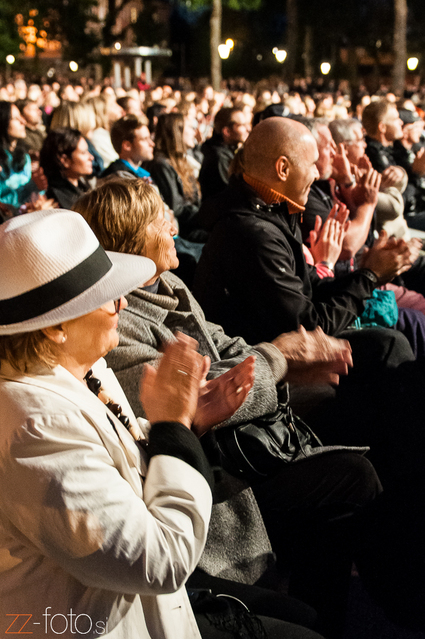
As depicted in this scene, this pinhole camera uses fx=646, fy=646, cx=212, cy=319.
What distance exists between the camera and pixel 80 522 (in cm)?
106

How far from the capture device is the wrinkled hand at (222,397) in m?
1.56

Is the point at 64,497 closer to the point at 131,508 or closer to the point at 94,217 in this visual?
the point at 131,508

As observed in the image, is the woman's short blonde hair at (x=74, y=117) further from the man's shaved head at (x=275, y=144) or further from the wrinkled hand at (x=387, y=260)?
the wrinkled hand at (x=387, y=260)

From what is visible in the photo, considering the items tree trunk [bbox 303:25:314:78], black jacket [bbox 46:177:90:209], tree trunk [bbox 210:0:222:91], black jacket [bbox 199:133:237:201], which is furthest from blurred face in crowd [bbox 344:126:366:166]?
tree trunk [bbox 303:25:314:78]

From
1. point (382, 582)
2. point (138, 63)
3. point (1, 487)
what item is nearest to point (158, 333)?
point (1, 487)

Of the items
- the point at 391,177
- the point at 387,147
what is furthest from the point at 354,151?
the point at 387,147

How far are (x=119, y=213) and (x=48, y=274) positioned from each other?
88 cm

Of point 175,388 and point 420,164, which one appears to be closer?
point 175,388

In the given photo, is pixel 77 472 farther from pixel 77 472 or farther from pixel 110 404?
pixel 110 404

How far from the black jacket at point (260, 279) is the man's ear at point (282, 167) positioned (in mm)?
128

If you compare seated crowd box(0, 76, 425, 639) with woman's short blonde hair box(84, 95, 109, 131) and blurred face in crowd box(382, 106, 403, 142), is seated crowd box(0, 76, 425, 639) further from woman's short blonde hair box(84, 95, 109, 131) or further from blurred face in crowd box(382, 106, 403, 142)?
woman's short blonde hair box(84, 95, 109, 131)

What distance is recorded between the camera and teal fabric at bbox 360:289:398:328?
3.27 meters

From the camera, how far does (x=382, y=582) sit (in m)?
2.32

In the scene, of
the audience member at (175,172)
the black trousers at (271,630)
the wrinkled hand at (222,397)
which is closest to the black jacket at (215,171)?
the audience member at (175,172)
